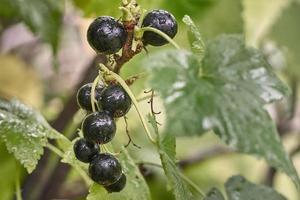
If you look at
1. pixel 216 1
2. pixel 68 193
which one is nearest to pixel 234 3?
pixel 216 1

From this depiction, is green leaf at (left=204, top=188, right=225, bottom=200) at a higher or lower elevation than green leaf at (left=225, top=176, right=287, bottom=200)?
higher

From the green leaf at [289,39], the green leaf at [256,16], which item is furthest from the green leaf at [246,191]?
the green leaf at [289,39]

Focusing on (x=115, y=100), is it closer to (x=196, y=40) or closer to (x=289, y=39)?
(x=196, y=40)

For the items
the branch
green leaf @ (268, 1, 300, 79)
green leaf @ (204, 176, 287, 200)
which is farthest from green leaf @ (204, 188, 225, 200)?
green leaf @ (268, 1, 300, 79)

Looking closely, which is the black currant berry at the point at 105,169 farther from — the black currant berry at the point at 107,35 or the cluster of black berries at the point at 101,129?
the black currant berry at the point at 107,35

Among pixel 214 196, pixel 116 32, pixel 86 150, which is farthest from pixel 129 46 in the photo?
pixel 214 196

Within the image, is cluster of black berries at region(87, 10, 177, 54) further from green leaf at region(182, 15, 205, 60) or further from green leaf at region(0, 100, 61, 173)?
green leaf at region(0, 100, 61, 173)
